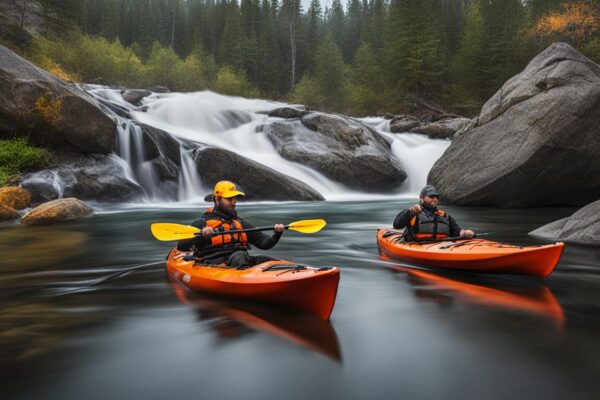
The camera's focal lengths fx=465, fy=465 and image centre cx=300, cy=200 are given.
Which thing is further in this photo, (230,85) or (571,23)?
(230,85)

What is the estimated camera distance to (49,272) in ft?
22.4

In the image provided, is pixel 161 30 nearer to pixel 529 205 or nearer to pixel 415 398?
pixel 529 205

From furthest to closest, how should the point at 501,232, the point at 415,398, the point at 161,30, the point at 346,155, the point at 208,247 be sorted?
the point at 161,30
the point at 346,155
the point at 501,232
the point at 208,247
the point at 415,398

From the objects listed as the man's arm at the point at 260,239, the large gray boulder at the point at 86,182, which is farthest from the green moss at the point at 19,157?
the man's arm at the point at 260,239

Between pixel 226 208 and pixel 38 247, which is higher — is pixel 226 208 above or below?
above

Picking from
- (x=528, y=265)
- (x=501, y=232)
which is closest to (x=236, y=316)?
(x=528, y=265)

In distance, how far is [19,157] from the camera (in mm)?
14312

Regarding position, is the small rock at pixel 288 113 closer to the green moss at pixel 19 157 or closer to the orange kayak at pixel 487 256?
the green moss at pixel 19 157

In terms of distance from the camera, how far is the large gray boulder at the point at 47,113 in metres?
14.6

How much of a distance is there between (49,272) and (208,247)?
300 centimetres

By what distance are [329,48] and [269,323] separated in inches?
1940

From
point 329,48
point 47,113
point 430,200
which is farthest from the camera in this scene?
point 329,48

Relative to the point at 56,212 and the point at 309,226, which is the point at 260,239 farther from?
the point at 56,212

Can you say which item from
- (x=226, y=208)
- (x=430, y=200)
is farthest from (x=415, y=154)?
(x=226, y=208)
